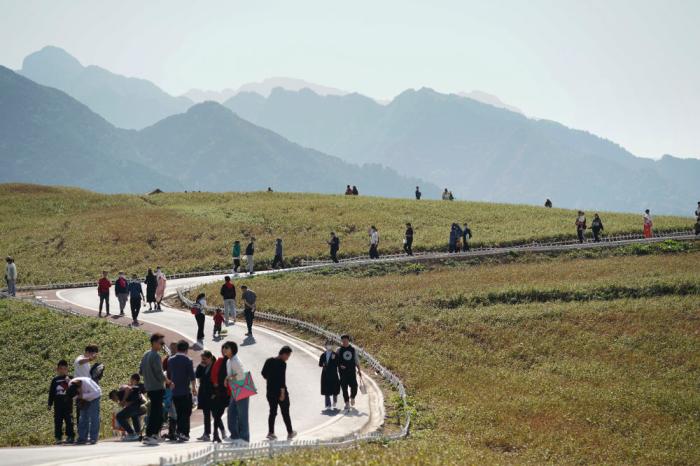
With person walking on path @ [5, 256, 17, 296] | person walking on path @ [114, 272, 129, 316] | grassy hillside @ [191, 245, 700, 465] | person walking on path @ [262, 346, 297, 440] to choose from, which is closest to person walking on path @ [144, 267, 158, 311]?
person walking on path @ [114, 272, 129, 316]

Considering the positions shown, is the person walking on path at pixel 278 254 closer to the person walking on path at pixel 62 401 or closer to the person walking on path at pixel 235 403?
the person walking on path at pixel 62 401

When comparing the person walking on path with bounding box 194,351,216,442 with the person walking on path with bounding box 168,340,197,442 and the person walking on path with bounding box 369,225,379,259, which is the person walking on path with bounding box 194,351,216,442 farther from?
the person walking on path with bounding box 369,225,379,259

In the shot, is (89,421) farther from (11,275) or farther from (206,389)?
(11,275)

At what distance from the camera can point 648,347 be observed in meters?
29.1

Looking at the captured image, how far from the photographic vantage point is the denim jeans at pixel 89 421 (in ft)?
51.6

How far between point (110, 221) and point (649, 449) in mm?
59241

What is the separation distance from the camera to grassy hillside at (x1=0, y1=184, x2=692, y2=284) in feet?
184

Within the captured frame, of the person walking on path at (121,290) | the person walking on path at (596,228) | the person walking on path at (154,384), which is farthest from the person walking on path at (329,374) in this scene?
the person walking on path at (596,228)

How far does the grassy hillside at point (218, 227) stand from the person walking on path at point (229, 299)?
1945 cm

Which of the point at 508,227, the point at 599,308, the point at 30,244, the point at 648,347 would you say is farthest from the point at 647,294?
the point at 30,244

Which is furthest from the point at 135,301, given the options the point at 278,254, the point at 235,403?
the point at 235,403

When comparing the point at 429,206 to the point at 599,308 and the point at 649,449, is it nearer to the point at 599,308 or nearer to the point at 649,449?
the point at 599,308

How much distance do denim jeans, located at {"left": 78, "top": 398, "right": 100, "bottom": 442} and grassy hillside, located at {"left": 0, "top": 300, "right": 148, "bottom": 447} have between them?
11.2 feet

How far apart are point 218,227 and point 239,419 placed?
5230 cm
